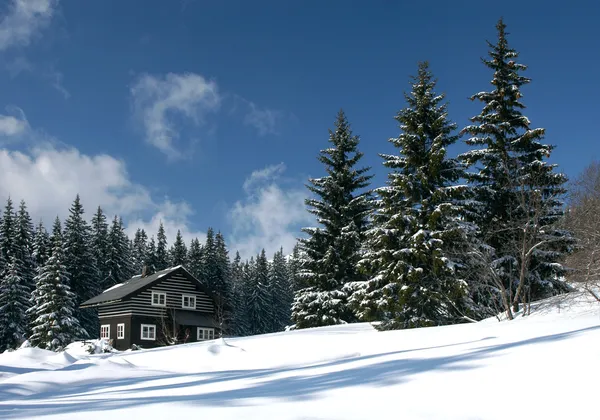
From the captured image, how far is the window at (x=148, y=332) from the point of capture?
4075cm

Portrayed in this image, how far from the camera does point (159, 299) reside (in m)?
42.3

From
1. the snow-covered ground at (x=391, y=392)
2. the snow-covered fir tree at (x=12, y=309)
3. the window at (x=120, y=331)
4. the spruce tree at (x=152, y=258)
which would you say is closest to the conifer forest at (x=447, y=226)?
the snow-covered ground at (x=391, y=392)

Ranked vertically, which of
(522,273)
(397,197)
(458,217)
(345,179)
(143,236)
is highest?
(143,236)

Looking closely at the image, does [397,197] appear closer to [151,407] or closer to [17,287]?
[151,407]

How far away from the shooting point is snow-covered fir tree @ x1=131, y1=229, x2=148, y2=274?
68.4 meters

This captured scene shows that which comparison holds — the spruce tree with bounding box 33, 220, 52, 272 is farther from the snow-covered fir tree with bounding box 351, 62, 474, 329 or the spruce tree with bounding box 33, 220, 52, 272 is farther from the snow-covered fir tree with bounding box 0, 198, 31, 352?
the snow-covered fir tree with bounding box 351, 62, 474, 329

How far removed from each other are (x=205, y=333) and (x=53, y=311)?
13746mm

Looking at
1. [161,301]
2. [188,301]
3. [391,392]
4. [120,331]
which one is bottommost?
[391,392]

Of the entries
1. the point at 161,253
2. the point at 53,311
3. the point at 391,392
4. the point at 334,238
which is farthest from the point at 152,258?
the point at 391,392

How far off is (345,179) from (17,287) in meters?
35.5

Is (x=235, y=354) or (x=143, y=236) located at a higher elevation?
(x=143, y=236)

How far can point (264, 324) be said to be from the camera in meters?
74.8

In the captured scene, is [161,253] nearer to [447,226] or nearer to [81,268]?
[81,268]

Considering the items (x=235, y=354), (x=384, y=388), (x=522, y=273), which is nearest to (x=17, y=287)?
(x=235, y=354)
